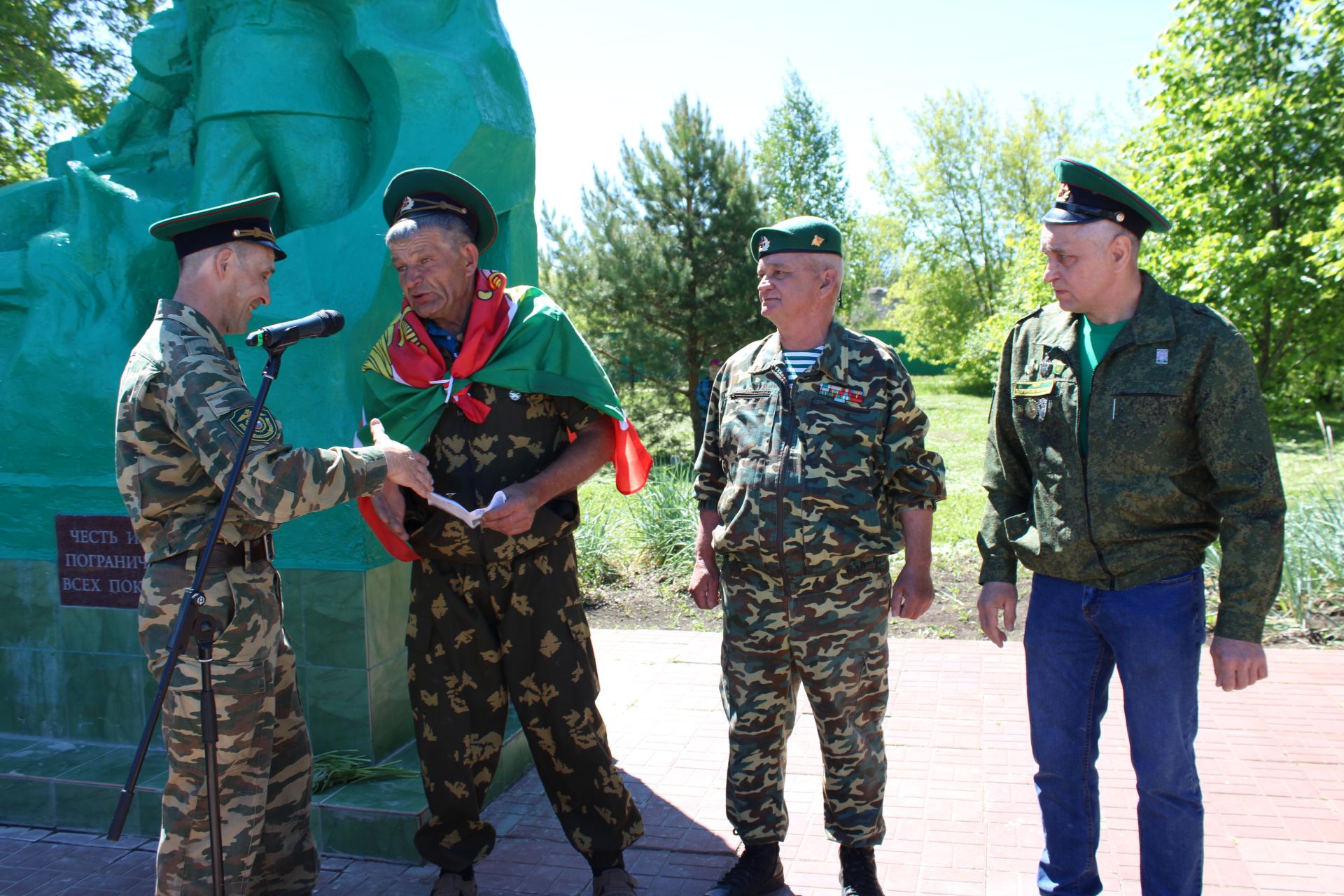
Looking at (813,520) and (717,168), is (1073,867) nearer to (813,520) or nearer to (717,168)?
(813,520)

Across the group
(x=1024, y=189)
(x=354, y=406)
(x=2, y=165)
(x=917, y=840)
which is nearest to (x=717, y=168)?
(x=2, y=165)

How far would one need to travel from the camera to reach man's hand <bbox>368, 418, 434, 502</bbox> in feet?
8.52

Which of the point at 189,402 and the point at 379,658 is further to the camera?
the point at 379,658

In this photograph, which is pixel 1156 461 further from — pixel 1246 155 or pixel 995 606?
pixel 1246 155

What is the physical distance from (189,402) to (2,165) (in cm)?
1008

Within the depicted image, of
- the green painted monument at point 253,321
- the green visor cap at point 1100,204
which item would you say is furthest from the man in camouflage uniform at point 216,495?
the green visor cap at point 1100,204

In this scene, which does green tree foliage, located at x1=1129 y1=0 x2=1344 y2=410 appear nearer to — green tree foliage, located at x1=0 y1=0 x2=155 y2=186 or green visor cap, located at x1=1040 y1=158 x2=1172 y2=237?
green visor cap, located at x1=1040 y1=158 x2=1172 y2=237

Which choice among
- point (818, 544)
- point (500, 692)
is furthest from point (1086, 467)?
point (500, 692)

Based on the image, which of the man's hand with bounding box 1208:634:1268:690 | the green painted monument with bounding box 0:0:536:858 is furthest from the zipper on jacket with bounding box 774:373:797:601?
the green painted monument with bounding box 0:0:536:858

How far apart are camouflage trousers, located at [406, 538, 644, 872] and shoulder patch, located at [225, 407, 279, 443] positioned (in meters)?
0.67

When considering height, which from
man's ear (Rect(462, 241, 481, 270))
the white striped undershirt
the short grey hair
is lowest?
the white striped undershirt

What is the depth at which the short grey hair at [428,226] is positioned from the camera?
278 cm

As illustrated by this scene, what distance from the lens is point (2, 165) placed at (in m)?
10.2

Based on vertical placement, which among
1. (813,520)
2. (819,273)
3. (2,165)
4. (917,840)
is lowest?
(917,840)
